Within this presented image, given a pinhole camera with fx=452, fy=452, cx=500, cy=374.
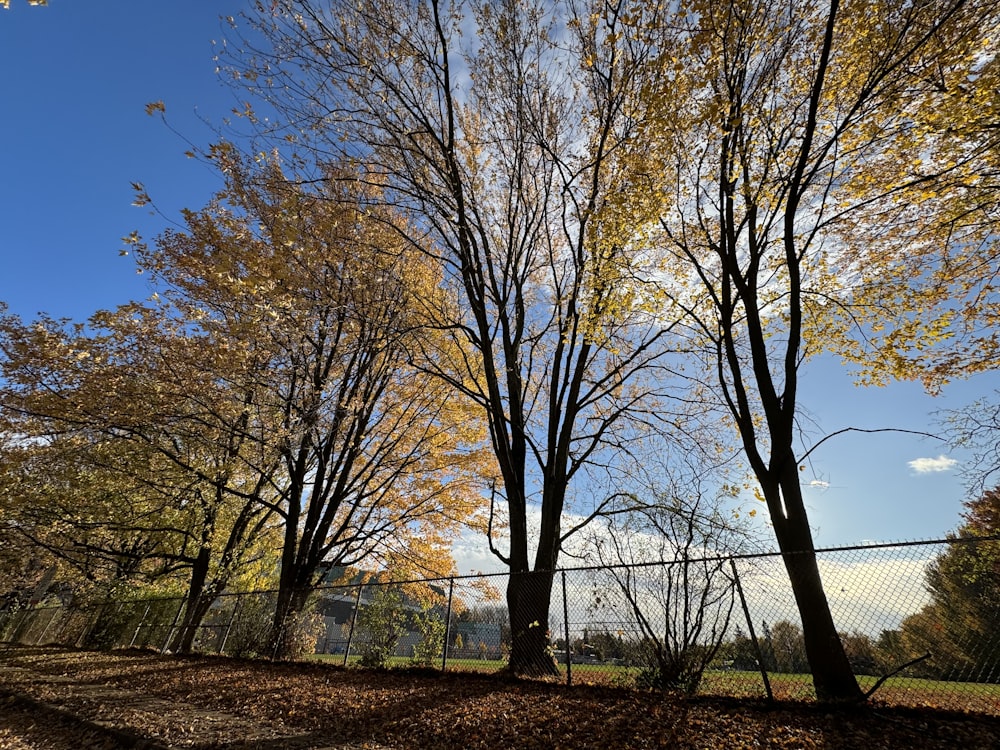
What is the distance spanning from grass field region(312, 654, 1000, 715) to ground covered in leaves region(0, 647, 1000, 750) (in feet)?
0.61

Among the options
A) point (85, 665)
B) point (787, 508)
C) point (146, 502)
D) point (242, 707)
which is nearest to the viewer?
point (787, 508)

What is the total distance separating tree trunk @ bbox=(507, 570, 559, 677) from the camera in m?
6.98

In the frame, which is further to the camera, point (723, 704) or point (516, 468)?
point (516, 468)

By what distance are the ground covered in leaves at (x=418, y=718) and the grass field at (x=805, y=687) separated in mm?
186

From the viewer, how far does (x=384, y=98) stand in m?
8.77

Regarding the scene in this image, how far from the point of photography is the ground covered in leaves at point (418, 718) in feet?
13.5

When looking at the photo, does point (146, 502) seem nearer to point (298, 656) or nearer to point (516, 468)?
point (298, 656)

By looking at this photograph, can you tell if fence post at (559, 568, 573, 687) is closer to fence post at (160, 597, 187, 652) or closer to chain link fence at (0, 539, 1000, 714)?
chain link fence at (0, 539, 1000, 714)

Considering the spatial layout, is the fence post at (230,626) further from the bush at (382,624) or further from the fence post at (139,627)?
the fence post at (139,627)

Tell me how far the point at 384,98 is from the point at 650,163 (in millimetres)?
5222

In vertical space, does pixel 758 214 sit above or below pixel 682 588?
above

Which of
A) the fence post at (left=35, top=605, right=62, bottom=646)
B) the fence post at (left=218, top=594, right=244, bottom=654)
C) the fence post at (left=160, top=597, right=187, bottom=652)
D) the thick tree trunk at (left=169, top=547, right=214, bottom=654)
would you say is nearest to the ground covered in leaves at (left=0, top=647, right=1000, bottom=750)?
the fence post at (left=218, top=594, right=244, bottom=654)

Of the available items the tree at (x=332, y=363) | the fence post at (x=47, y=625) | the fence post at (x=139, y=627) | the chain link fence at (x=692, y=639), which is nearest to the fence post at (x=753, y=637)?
the chain link fence at (x=692, y=639)

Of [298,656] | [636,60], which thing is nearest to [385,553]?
[298,656]
